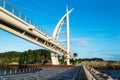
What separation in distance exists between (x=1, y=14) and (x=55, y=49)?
49.3 meters

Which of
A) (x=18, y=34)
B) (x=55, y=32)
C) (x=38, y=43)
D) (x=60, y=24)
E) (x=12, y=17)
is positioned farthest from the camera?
(x=60, y=24)

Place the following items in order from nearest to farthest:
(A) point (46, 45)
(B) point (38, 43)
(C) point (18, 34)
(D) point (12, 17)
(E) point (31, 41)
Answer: (D) point (12, 17) < (C) point (18, 34) < (E) point (31, 41) < (B) point (38, 43) < (A) point (46, 45)

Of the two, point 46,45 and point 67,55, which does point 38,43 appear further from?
point 67,55

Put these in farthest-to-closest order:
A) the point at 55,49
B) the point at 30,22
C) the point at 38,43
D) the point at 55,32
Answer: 1. the point at 55,32
2. the point at 55,49
3. the point at 38,43
4. the point at 30,22

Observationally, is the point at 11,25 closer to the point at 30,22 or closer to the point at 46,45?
the point at 30,22

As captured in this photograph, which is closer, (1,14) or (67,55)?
(1,14)

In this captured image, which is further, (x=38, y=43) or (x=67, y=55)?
(x=67, y=55)

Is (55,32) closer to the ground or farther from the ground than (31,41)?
farther from the ground

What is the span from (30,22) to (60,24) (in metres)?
52.5

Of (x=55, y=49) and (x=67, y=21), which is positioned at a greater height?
(x=67, y=21)

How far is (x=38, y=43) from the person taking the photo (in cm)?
6206

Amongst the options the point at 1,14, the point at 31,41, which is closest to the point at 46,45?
the point at 31,41

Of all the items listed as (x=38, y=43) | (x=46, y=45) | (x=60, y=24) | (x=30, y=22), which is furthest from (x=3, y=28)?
(x=60, y=24)

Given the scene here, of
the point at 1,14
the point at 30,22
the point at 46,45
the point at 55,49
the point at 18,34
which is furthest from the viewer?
the point at 55,49
